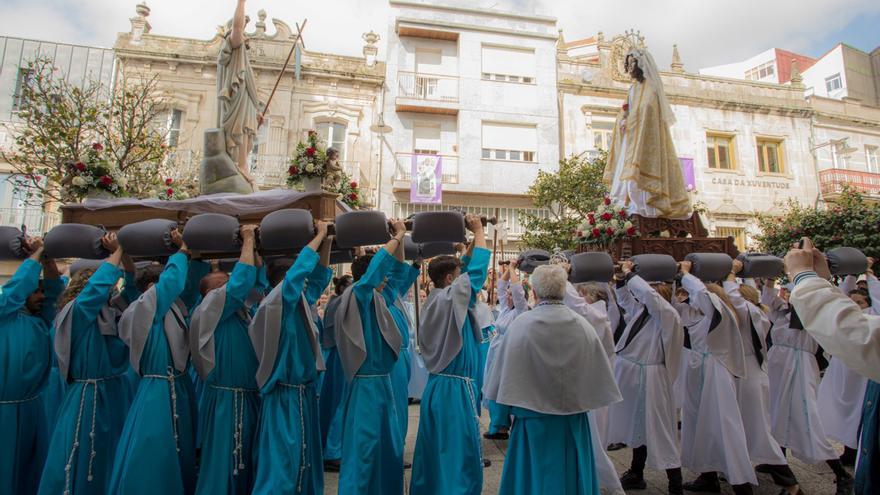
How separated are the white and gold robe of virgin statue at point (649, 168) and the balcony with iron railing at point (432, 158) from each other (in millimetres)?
13678

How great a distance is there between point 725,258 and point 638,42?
4675 millimetres

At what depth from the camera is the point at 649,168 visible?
6.01 metres

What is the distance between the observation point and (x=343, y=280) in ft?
19.0

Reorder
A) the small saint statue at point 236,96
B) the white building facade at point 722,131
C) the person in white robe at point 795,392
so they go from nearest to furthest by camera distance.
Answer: the person in white robe at point 795,392 < the small saint statue at point 236,96 < the white building facade at point 722,131

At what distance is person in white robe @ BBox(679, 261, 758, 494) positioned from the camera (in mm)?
4352

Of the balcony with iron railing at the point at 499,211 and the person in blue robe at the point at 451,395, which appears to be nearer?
the person in blue robe at the point at 451,395

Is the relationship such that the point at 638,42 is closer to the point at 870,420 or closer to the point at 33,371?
the point at 870,420

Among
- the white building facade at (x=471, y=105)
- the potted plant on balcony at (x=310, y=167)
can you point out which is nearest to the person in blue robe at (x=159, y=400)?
the potted plant on balcony at (x=310, y=167)

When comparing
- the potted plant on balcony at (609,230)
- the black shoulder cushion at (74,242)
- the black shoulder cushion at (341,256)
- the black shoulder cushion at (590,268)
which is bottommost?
the black shoulder cushion at (590,268)

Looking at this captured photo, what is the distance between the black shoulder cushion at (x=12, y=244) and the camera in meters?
4.02

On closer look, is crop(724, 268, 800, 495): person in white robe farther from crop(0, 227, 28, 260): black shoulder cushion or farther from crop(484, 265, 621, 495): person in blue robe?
crop(0, 227, 28, 260): black shoulder cushion

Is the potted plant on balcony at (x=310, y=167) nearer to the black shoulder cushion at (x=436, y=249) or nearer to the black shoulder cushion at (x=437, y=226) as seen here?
the black shoulder cushion at (x=436, y=249)

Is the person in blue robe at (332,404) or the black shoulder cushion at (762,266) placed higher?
the black shoulder cushion at (762,266)

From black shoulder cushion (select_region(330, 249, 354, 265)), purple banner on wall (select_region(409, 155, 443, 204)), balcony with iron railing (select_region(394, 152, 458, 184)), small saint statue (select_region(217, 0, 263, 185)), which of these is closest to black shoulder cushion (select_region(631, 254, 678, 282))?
black shoulder cushion (select_region(330, 249, 354, 265))
